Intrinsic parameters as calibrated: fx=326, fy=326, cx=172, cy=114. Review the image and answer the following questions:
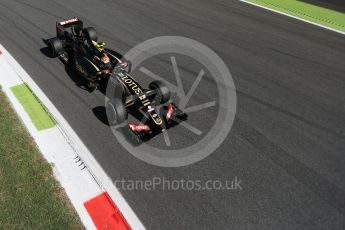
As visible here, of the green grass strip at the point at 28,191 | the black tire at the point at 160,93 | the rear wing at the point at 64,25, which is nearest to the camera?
the green grass strip at the point at 28,191

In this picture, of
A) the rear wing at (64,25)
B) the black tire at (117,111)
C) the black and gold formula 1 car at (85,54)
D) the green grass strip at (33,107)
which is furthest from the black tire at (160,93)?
the rear wing at (64,25)

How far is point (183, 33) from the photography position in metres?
12.1

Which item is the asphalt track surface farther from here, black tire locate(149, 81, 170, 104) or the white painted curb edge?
black tire locate(149, 81, 170, 104)

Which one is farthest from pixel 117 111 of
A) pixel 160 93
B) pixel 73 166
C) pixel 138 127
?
pixel 73 166

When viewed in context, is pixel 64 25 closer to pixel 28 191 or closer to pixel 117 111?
pixel 117 111

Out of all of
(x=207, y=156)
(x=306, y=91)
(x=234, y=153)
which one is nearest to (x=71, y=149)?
(x=207, y=156)

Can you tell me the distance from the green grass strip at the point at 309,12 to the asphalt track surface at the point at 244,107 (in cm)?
79

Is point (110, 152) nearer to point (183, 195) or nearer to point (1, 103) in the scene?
point (183, 195)

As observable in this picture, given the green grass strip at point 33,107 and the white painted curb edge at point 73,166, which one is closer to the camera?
the white painted curb edge at point 73,166

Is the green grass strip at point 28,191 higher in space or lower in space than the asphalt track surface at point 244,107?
lower

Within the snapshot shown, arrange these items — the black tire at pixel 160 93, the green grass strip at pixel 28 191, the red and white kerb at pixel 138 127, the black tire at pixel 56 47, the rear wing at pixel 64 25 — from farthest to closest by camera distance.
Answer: the rear wing at pixel 64 25 → the black tire at pixel 56 47 → the black tire at pixel 160 93 → the red and white kerb at pixel 138 127 → the green grass strip at pixel 28 191

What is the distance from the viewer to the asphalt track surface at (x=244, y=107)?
5762 mm

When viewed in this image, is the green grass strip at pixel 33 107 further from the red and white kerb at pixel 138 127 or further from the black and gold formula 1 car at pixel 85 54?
the red and white kerb at pixel 138 127

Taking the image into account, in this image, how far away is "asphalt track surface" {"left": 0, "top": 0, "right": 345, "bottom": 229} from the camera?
5.76m
